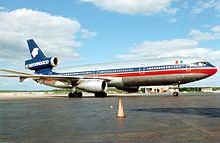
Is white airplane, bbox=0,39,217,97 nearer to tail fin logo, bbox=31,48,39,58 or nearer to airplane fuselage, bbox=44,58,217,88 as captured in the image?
airplane fuselage, bbox=44,58,217,88

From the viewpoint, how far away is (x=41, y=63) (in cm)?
4119

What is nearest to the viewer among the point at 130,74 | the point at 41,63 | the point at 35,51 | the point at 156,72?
the point at 156,72

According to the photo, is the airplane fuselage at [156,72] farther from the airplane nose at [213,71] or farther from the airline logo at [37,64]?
the airline logo at [37,64]

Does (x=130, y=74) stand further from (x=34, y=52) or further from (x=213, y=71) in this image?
(x=34, y=52)

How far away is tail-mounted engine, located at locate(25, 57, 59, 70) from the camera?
39875mm

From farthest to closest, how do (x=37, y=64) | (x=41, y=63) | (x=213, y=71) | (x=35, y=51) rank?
(x=35, y=51) → (x=37, y=64) → (x=41, y=63) → (x=213, y=71)

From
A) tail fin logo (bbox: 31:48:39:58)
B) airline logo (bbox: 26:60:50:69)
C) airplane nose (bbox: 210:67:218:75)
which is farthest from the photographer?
tail fin logo (bbox: 31:48:39:58)

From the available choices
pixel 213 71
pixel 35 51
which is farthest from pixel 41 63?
pixel 213 71

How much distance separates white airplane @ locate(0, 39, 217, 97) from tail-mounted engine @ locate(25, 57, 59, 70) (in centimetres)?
13

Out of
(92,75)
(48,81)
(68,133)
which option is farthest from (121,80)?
(68,133)

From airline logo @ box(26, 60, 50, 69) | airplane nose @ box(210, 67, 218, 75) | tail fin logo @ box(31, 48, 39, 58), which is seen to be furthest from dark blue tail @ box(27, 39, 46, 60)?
airplane nose @ box(210, 67, 218, 75)

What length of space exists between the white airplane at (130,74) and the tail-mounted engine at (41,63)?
13 cm

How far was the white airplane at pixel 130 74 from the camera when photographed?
29.6 meters

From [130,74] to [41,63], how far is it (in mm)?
14573
